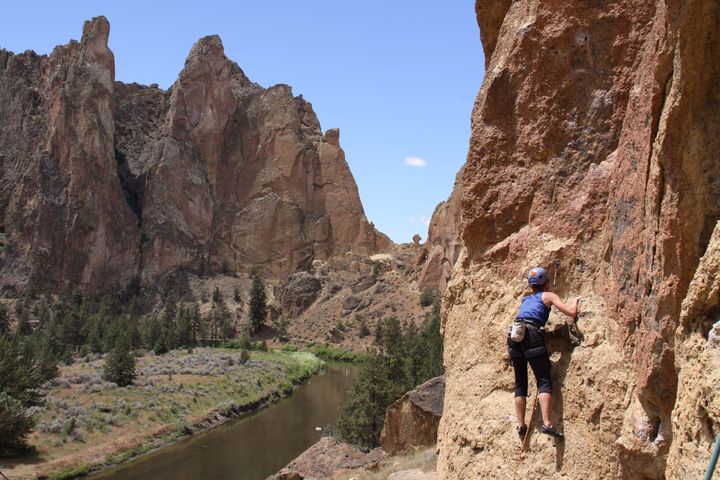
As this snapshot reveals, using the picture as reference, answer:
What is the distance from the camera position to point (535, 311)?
5848 millimetres

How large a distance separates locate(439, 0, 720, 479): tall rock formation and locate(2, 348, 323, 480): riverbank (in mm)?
27981

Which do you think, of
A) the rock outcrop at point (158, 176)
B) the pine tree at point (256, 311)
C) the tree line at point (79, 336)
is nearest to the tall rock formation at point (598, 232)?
the tree line at point (79, 336)

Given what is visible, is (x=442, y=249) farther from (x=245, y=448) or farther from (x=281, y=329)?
(x=245, y=448)

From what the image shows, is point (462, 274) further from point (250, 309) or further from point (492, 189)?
point (250, 309)

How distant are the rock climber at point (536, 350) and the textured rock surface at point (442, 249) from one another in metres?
80.6

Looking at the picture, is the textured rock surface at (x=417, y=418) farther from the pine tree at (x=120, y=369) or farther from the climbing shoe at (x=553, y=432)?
the pine tree at (x=120, y=369)

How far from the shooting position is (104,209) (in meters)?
115

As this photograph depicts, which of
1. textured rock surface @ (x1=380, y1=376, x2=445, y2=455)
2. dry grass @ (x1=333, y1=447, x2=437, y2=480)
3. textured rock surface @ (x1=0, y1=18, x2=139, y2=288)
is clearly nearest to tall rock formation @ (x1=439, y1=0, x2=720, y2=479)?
dry grass @ (x1=333, y1=447, x2=437, y2=480)

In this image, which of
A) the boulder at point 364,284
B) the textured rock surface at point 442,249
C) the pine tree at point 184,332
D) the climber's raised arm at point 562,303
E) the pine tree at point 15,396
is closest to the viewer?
the climber's raised arm at point 562,303

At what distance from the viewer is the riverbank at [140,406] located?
3250 cm

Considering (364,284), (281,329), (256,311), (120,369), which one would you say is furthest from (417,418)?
(364,284)

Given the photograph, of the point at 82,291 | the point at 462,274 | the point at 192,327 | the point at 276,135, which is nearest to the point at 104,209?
the point at 82,291

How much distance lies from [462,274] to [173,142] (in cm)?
12297

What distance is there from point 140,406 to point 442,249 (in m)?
60.3
